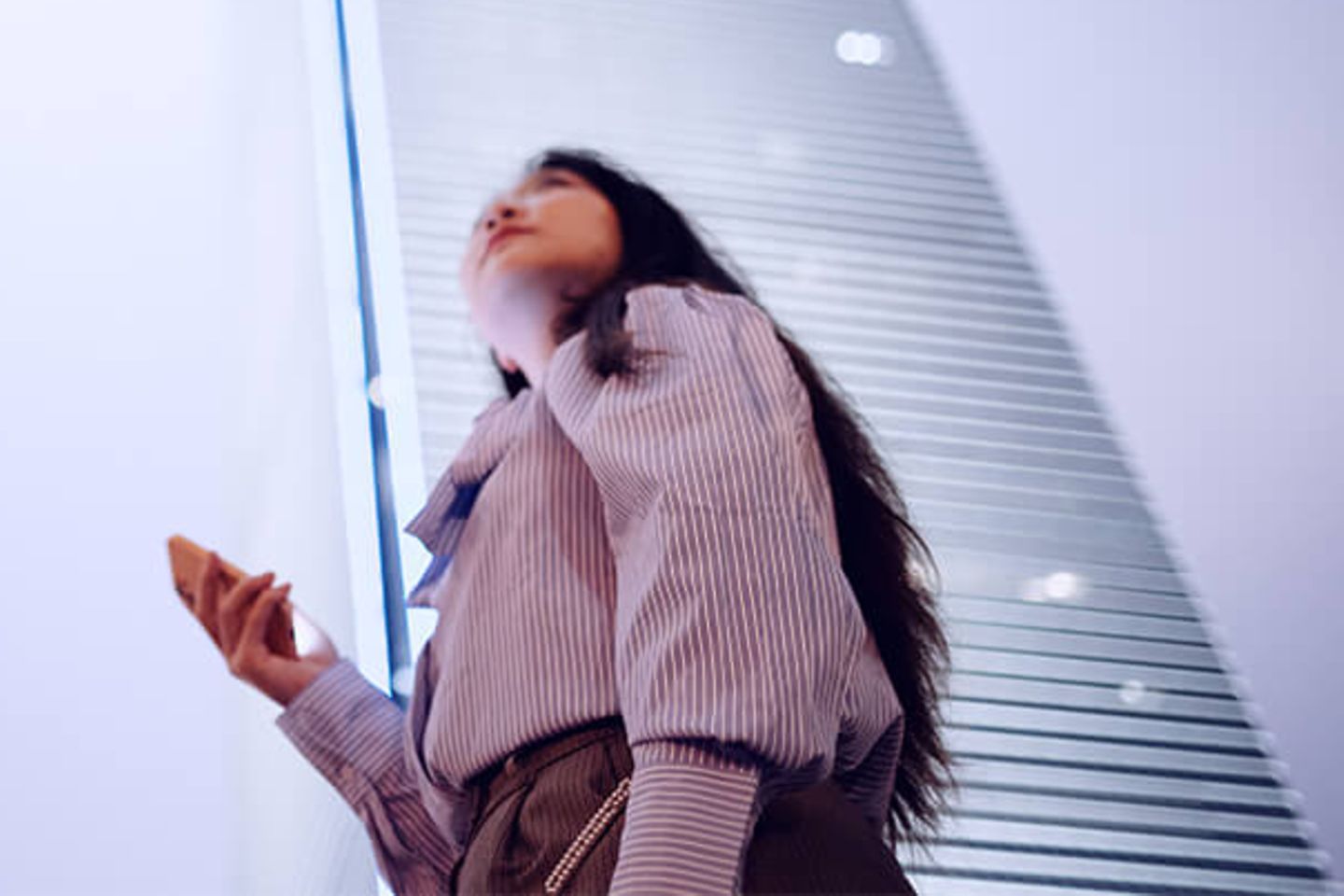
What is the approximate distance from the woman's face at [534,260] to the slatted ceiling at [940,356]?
0.72ft

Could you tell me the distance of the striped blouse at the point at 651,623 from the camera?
1.69ft

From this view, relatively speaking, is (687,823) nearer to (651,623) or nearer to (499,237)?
(651,623)

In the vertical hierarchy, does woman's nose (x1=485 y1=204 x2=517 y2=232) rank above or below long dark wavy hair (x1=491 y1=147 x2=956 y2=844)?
above

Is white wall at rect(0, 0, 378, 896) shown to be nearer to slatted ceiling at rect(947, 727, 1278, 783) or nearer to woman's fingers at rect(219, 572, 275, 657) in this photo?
woman's fingers at rect(219, 572, 275, 657)

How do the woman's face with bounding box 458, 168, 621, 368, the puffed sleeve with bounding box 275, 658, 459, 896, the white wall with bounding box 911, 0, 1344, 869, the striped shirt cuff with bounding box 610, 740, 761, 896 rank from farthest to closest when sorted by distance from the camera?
the white wall with bounding box 911, 0, 1344, 869 → the woman's face with bounding box 458, 168, 621, 368 → the puffed sleeve with bounding box 275, 658, 459, 896 → the striped shirt cuff with bounding box 610, 740, 761, 896

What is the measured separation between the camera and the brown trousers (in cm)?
56

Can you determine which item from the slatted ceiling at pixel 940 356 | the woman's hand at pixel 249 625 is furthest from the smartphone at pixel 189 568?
the slatted ceiling at pixel 940 356

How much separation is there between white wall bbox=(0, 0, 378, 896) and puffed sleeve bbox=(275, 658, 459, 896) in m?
0.14

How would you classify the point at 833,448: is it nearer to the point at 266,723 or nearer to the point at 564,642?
the point at 564,642

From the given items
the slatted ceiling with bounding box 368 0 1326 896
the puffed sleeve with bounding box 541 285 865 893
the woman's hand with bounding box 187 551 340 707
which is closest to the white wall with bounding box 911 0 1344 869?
the slatted ceiling with bounding box 368 0 1326 896

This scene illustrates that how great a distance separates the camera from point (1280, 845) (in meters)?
1.38

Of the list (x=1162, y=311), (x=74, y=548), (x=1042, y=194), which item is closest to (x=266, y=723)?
(x=74, y=548)

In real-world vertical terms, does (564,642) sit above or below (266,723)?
above

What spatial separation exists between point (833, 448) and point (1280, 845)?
892 mm
